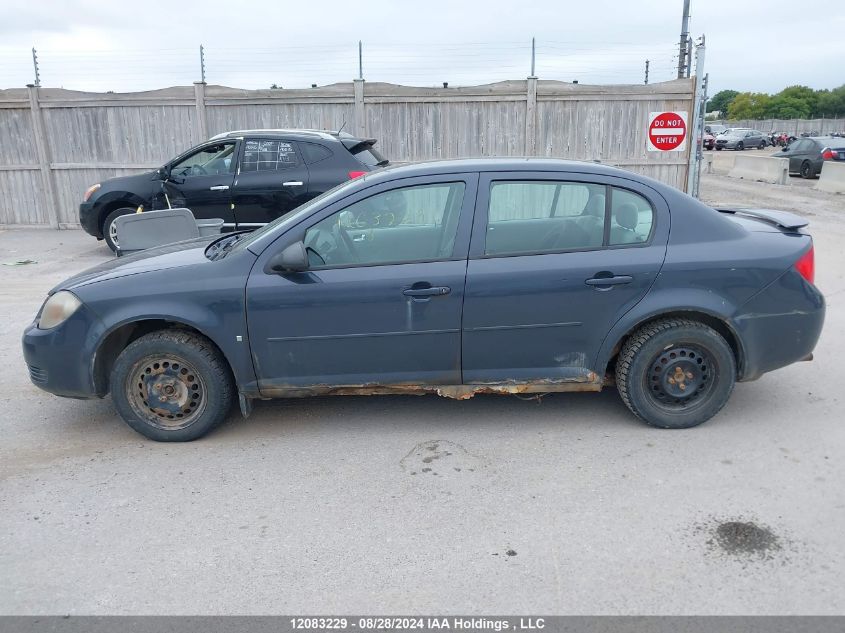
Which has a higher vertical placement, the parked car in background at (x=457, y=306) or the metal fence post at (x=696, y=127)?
the metal fence post at (x=696, y=127)

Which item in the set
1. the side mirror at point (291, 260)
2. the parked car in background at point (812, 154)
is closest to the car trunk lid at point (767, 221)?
the side mirror at point (291, 260)

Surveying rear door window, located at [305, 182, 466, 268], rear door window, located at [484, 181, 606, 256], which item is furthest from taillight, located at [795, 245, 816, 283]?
rear door window, located at [305, 182, 466, 268]

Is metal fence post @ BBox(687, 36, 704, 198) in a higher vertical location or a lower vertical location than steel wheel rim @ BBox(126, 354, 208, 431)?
higher

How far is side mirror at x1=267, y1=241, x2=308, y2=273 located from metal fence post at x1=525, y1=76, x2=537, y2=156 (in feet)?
29.4

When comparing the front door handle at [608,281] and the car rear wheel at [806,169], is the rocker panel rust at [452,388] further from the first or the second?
the car rear wheel at [806,169]

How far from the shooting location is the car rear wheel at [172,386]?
14.2 feet

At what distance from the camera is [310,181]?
945 cm

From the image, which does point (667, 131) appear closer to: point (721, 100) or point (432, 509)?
point (432, 509)

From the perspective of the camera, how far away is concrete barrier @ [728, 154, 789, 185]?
21172 millimetres

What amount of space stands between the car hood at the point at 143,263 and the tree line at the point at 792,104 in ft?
321

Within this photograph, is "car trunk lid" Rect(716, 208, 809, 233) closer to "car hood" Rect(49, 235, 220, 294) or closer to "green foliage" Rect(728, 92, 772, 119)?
"car hood" Rect(49, 235, 220, 294)

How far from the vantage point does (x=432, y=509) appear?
3633 millimetres

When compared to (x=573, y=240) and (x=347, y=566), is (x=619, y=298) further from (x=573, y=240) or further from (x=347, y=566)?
(x=347, y=566)

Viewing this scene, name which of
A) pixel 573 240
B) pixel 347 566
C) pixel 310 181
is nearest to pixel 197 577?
pixel 347 566
